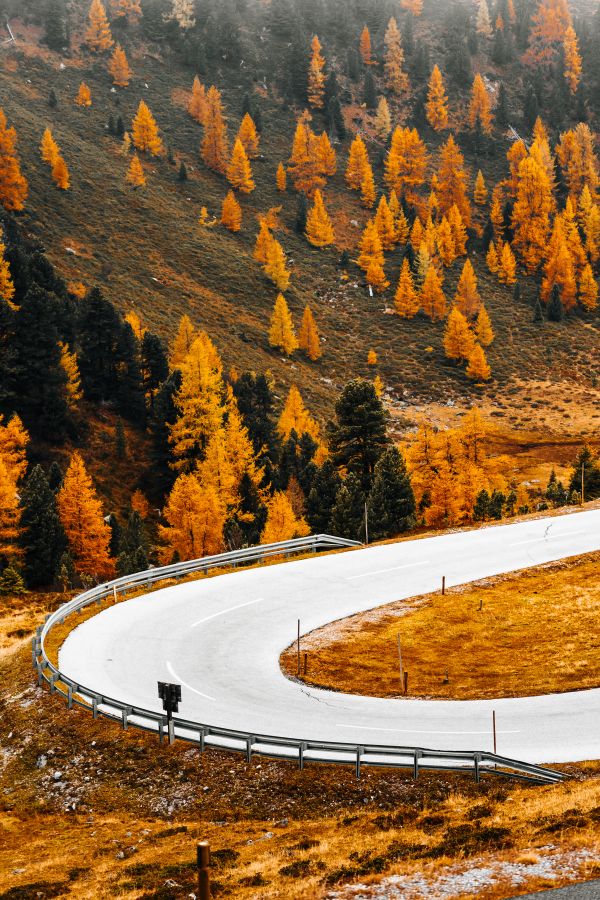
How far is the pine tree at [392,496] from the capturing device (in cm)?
5181

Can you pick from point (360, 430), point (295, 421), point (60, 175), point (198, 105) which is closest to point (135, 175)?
point (60, 175)

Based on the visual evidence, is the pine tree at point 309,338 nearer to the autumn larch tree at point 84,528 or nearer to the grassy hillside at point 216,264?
the grassy hillside at point 216,264

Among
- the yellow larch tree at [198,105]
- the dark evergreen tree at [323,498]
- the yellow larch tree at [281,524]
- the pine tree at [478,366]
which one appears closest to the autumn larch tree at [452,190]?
the pine tree at [478,366]

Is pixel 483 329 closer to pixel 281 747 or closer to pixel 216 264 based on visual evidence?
pixel 216 264

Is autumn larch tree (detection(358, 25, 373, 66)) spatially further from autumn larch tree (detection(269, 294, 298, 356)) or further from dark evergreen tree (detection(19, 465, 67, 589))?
dark evergreen tree (detection(19, 465, 67, 589))

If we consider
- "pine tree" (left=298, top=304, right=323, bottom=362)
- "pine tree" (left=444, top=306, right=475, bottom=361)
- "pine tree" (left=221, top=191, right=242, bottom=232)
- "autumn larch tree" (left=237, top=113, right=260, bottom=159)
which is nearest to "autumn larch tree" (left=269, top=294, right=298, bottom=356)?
"pine tree" (left=298, top=304, right=323, bottom=362)

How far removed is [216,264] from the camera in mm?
124312

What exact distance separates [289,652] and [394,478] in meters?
27.4

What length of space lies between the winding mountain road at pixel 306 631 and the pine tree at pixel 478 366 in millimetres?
72659

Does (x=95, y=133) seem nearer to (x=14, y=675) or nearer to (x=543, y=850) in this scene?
(x=14, y=675)

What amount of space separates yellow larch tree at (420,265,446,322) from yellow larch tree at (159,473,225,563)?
8426 centimetres

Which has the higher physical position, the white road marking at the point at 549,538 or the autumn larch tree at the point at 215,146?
the autumn larch tree at the point at 215,146

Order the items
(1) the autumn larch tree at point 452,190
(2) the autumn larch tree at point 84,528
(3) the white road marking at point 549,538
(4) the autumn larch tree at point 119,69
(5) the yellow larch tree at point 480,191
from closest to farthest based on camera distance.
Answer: (3) the white road marking at point 549,538, (2) the autumn larch tree at point 84,528, (1) the autumn larch tree at point 452,190, (5) the yellow larch tree at point 480,191, (4) the autumn larch tree at point 119,69

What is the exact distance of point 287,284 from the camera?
4931 inches
